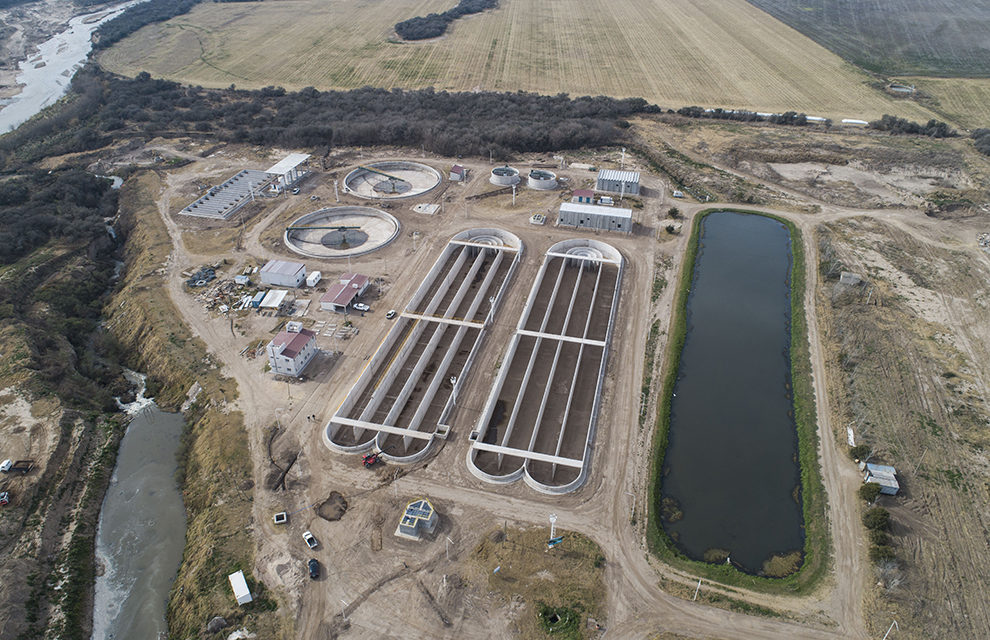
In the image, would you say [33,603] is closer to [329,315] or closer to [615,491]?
[329,315]

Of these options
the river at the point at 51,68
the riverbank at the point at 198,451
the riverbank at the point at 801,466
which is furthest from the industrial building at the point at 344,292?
the river at the point at 51,68

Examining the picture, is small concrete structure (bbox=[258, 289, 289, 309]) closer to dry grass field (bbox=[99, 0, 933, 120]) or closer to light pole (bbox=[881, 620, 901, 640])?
light pole (bbox=[881, 620, 901, 640])

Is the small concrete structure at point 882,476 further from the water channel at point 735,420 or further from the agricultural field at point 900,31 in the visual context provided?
the agricultural field at point 900,31

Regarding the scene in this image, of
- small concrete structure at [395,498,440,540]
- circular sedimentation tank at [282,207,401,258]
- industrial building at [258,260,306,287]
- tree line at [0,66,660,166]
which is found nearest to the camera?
small concrete structure at [395,498,440,540]

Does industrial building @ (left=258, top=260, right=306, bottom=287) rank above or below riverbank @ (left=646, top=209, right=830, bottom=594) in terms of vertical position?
above

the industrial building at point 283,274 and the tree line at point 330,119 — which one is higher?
the tree line at point 330,119

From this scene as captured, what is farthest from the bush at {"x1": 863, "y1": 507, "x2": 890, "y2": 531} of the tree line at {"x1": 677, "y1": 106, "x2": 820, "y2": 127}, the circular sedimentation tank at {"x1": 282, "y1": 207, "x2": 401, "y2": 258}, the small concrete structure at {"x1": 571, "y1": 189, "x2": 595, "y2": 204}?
the tree line at {"x1": 677, "y1": 106, "x2": 820, "y2": 127}

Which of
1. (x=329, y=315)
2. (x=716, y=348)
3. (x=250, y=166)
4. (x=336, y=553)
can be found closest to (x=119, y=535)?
(x=336, y=553)
